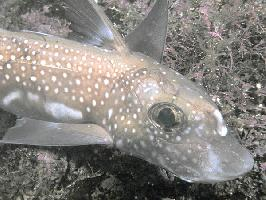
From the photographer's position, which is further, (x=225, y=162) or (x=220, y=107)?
(x=220, y=107)

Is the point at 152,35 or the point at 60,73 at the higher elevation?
the point at 152,35

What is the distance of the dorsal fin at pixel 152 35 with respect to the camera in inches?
→ 153

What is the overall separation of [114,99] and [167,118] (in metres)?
0.68

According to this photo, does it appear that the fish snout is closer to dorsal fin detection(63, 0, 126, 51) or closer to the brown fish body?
the brown fish body

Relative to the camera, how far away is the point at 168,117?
3369 millimetres

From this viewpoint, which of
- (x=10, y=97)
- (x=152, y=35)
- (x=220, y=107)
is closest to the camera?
(x=152, y=35)

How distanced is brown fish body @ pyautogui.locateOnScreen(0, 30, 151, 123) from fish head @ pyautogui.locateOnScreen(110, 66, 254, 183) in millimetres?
378

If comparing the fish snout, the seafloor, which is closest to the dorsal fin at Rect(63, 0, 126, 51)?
the seafloor

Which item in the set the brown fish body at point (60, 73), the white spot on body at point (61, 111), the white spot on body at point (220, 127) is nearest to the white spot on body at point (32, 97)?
the brown fish body at point (60, 73)

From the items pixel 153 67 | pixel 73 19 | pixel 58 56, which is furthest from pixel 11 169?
pixel 153 67

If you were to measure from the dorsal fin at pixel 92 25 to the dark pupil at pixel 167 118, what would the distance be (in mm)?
972

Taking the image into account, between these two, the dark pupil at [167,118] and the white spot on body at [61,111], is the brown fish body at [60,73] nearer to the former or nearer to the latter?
the white spot on body at [61,111]

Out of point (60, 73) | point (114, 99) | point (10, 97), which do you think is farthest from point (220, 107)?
point (10, 97)

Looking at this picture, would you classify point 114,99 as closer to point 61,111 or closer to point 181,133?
point 61,111
